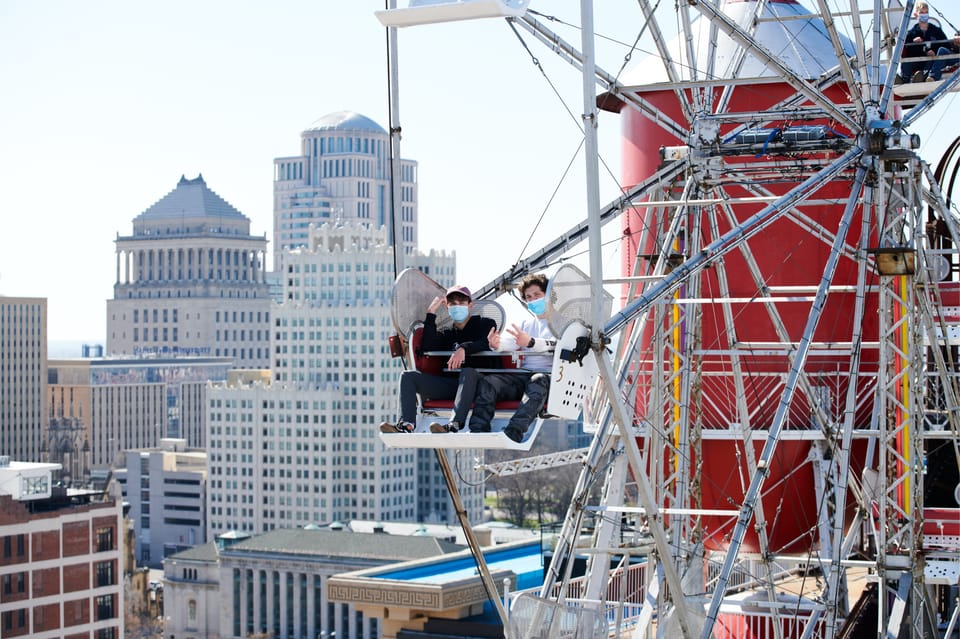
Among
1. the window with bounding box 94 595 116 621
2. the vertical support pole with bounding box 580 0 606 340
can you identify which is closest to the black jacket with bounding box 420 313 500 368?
the vertical support pole with bounding box 580 0 606 340

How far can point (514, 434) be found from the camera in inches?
815

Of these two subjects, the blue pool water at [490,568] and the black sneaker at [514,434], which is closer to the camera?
the black sneaker at [514,434]

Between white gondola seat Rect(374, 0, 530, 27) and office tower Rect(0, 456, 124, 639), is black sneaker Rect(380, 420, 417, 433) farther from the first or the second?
office tower Rect(0, 456, 124, 639)

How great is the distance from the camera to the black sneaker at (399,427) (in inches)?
838

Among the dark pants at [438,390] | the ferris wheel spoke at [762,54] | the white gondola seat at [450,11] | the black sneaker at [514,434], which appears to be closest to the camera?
the white gondola seat at [450,11]

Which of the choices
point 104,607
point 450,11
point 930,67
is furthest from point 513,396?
point 104,607

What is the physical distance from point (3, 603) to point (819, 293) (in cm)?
8918

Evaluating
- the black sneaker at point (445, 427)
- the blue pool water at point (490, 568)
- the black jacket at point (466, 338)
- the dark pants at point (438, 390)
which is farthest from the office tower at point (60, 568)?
the black sneaker at point (445, 427)

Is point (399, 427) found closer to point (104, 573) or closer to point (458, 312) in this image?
point (458, 312)

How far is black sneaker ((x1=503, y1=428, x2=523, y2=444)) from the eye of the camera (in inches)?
812

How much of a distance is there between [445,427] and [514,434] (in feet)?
2.80

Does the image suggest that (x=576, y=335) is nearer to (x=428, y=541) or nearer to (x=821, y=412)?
(x=821, y=412)

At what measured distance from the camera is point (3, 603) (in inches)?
4131

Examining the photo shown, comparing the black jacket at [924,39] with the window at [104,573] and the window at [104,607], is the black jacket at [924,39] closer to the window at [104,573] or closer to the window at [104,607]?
the window at [104,607]
